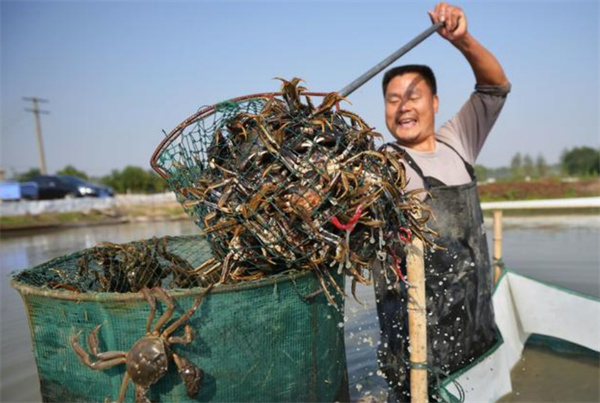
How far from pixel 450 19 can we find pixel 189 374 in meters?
2.48

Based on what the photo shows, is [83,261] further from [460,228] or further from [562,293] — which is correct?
[562,293]

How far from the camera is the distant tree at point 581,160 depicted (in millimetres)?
39941

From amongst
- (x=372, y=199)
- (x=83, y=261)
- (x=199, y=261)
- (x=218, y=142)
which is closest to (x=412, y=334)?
(x=372, y=199)

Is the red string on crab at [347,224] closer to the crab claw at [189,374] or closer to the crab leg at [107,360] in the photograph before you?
the crab claw at [189,374]

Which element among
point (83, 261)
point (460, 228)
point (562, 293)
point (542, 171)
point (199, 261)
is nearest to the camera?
point (83, 261)

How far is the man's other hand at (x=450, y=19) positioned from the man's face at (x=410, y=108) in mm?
312

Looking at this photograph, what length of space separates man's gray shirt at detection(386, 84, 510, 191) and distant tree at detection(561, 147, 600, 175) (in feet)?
139

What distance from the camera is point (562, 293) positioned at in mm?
4152

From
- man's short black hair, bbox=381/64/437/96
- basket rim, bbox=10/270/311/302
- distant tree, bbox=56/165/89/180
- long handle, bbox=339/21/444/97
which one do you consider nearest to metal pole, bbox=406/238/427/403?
basket rim, bbox=10/270/311/302

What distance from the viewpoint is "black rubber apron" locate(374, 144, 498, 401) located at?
2525 millimetres

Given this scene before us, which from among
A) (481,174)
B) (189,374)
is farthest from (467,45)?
(481,174)

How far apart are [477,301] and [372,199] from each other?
1.57 metres

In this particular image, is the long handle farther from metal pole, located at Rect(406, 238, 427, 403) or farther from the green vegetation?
the green vegetation

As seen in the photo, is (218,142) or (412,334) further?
(412,334)
